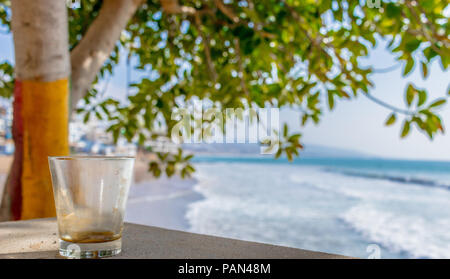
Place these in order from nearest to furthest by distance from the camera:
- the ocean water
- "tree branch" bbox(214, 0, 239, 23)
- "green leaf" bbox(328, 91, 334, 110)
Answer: "green leaf" bbox(328, 91, 334, 110) < "tree branch" bbox(214, 0, 239, 23) < the ocean water

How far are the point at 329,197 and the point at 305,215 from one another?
85.3 inches

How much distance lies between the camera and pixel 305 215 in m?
6.95

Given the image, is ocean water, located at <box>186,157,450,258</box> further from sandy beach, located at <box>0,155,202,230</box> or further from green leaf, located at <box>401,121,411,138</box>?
green leaf, located at <box>401,121,411,138</box>

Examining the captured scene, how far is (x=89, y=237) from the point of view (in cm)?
40

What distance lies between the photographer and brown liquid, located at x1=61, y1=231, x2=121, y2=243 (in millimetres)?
400

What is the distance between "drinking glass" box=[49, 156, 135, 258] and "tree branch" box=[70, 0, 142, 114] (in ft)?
2.54

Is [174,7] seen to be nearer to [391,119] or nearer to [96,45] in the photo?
[96,45]

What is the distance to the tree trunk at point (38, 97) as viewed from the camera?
2.72 feet

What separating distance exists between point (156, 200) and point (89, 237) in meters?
6.01

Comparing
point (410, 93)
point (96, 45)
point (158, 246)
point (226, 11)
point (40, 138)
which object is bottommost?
point (158, 246)

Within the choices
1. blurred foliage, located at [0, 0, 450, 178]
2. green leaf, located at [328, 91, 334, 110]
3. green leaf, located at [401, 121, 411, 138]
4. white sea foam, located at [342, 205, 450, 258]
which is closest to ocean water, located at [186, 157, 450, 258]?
white sea foam, located at [342, 205, 450, 258]

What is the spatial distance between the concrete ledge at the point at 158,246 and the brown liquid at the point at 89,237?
0.07 feet

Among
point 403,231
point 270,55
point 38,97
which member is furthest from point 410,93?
point 403,231
